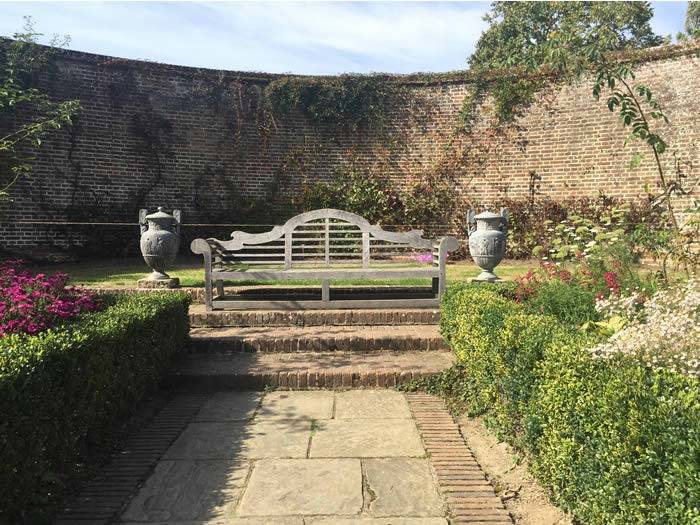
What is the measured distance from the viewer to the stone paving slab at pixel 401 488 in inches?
103

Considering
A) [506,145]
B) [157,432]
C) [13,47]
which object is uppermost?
[13,47]

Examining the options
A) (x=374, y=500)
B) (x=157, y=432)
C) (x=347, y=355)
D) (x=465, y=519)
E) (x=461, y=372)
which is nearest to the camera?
(x=465, y=519)

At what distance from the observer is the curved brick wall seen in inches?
433

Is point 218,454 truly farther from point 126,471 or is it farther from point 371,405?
point 371,405

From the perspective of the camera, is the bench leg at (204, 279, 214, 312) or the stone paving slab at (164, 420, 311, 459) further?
the bench leg at (204, 279, 214, 312)

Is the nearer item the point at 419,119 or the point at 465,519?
the point at 465,519

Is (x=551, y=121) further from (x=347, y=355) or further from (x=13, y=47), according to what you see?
(x=13, y=47)

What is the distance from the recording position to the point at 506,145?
1245 centimetres

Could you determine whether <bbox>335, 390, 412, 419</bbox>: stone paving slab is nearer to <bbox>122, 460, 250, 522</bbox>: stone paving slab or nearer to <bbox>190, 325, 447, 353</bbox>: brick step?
<bbox>190, 325, 447, 353</bbox>: brick step

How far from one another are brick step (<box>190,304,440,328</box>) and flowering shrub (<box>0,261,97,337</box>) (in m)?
1.63

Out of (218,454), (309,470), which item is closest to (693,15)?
(309,470)

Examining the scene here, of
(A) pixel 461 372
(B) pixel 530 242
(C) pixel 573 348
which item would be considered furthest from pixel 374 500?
(B) pixel 530 242

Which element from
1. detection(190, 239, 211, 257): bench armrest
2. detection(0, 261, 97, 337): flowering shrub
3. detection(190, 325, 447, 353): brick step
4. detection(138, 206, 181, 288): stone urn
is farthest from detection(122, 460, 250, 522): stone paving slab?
detection(138, 206, 181, 288): stone urn

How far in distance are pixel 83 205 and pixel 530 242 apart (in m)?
9.90
